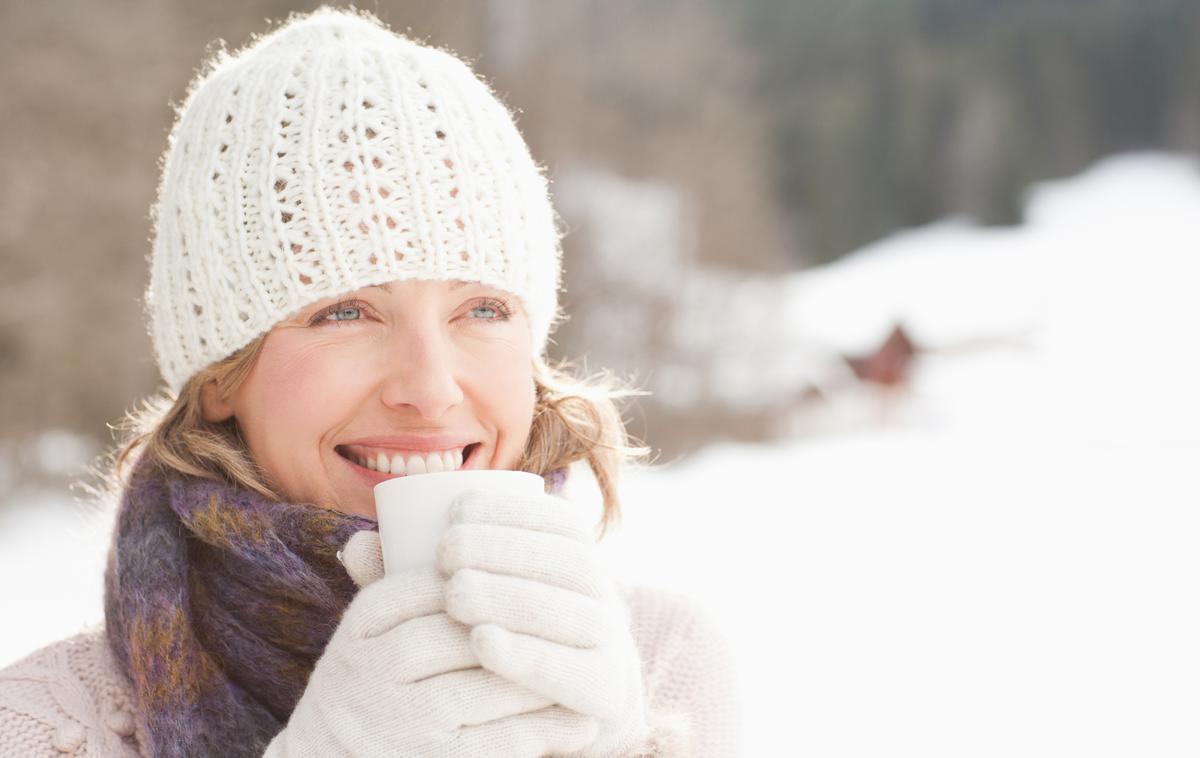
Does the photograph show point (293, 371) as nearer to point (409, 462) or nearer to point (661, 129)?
point (409, 462)

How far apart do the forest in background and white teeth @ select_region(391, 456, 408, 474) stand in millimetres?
2757

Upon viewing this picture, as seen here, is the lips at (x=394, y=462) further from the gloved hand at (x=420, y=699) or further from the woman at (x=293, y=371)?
the gloved hand at (x=420, y=699)

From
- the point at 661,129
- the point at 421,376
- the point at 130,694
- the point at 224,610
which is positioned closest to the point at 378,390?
the point at 421,376

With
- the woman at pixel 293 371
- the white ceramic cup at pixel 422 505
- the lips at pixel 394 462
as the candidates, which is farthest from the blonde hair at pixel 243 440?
the white ceramic cup at pixel 422 505

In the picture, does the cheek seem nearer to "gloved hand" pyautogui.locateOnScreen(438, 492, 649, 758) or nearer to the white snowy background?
"gloved hand" pyautogui.locateOnScreen(438, 492, 649, 758)

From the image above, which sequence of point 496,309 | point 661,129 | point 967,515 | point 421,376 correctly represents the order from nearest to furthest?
point 421,376
point 496,309
point 967,515
point 661,129

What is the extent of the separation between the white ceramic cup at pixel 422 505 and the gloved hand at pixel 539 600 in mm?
17

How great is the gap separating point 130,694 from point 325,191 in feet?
2.12

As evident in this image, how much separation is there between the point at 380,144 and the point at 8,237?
4.89 m

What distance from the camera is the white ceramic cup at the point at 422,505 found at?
98cm

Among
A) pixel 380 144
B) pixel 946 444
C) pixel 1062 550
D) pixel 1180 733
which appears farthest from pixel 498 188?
pixel 946 444

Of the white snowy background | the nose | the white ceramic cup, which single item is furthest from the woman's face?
the white snowy background

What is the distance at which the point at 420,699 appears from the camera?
955 millimetres

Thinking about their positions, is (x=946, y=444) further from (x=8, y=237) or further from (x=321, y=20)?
(x=321, y=20)
